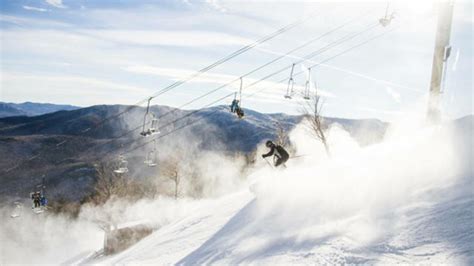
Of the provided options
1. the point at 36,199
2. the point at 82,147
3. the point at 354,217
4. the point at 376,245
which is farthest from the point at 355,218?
the point at 82,147

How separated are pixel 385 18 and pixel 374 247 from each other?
429 inches

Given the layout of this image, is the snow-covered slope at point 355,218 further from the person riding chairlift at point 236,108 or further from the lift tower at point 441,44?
the person riding chairlift at point 236,108

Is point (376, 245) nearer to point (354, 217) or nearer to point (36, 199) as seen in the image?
point (354, 217)

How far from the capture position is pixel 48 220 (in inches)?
2375

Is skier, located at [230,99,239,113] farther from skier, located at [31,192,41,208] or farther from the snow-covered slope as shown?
skier, located at [31,192,41,208]

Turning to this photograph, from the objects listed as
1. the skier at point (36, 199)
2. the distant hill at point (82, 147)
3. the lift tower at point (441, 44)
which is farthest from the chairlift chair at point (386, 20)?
the distant hill at point (82, 147)

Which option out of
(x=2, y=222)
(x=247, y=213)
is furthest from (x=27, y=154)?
(x=247, y=213)

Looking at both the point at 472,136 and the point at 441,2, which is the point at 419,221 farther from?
the point at 441,2

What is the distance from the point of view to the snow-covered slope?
8.80 meters

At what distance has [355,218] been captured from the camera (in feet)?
35.5

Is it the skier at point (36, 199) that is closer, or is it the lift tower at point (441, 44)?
the lift tower at point (441, 44)

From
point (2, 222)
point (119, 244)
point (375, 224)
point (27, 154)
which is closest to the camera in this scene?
point (375, 224)

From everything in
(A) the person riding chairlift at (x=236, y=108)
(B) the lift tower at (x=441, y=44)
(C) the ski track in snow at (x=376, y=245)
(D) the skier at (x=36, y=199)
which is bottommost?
(D) the skier at (x=36, y=199)

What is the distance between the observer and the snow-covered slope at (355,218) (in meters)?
8.80
